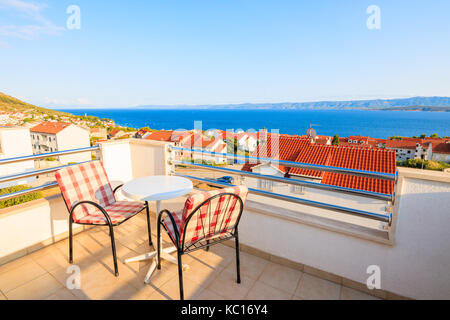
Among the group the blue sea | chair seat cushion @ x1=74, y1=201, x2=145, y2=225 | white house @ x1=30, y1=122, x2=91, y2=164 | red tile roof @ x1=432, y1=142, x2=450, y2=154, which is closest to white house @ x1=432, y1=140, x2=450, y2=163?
red tile roof @ x1=432, y1=142, x2=450, y2=154

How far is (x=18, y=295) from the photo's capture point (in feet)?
5.76

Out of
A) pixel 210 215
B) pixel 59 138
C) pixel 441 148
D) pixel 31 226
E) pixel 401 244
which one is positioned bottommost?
pixel 441 148

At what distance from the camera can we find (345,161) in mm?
7773

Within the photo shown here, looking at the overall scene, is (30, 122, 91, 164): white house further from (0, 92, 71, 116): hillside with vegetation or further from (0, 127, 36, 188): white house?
(0, 127, 36, 188): white house

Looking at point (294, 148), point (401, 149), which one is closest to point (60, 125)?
point (294, 148)

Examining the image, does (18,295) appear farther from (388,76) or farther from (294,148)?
(388,76)

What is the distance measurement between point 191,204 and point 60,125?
98.8 ft

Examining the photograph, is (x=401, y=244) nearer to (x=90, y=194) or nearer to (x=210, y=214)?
(x=210, y=214)

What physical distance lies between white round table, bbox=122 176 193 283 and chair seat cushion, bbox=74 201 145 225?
0.27 metres

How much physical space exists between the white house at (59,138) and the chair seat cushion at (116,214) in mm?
25288

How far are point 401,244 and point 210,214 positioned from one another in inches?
54.1

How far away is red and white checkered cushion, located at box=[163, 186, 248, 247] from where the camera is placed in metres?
1.42

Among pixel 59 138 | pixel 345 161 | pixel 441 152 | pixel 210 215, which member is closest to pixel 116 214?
pixel 210 215
